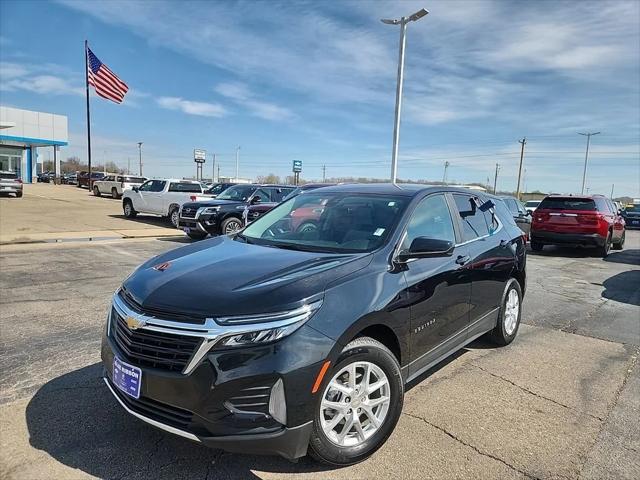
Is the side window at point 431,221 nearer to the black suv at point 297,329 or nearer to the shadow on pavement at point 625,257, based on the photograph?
the black suv at point 297,329

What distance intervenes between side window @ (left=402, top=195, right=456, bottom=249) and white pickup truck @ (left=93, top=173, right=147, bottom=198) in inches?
1339

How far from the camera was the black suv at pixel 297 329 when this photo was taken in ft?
7.94

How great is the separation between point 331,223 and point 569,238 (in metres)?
11.6

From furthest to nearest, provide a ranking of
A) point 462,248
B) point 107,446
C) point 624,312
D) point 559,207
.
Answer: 1. point 559,207
2. point 624,312
3. point 462,248
4. point 107,446

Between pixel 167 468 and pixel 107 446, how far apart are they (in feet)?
1.59

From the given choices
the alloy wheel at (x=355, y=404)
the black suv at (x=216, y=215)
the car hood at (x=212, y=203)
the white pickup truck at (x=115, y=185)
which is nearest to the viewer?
the alloy wheel at (x=355, y=404)

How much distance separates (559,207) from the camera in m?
13.4

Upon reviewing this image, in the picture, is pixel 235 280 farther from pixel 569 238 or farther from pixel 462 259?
pixel 569 238

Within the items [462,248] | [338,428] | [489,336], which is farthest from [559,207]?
[338,428]

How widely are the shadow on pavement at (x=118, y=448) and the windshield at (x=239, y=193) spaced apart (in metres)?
11.9

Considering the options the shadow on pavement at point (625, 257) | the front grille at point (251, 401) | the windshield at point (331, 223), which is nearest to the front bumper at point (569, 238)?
→ the shadow on pavement at point (625, 257)

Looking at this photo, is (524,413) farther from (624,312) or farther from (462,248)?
(624,312)

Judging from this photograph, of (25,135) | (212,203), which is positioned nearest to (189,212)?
(212,203)

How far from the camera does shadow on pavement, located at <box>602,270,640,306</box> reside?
793 cm
